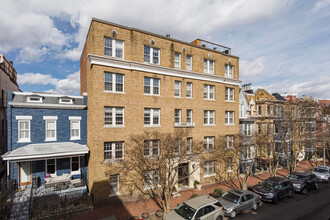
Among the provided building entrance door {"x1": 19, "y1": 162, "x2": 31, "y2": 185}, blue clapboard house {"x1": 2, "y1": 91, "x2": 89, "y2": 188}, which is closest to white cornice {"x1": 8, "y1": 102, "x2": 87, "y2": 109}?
blue clapboard house {"x1": 2, "y1": 91, "x2": 89, "y2": 188}

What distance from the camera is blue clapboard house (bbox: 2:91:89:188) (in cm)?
1620

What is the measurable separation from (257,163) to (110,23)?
31.3m

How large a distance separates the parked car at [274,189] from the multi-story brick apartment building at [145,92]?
21.0ft

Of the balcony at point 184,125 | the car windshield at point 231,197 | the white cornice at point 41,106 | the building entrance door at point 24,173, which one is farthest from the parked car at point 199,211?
the white cornice at point 41,106

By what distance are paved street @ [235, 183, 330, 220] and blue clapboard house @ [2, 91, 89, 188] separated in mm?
17065

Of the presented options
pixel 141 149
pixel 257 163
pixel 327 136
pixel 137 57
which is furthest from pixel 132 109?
pixel 327 136

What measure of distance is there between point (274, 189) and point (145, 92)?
17370 mm

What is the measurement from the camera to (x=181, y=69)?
21016 mm

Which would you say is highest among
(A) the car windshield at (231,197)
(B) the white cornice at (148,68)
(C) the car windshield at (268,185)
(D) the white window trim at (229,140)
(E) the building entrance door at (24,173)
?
(B) the white cornice at (148,68)

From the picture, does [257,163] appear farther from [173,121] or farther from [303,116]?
[173,121]

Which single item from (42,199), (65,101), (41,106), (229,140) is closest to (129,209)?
(42,199)

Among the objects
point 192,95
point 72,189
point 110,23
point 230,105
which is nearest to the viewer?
point 72,189

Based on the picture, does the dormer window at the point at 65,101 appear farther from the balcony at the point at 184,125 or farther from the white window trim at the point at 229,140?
the white window trim at the point at 229,140

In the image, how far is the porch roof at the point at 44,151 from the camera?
14.6 m
